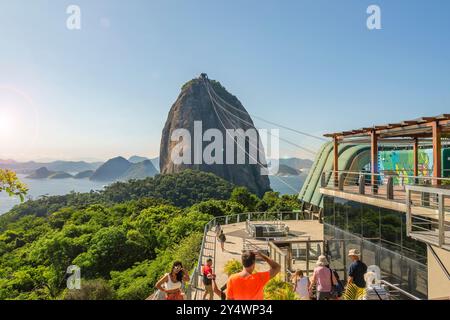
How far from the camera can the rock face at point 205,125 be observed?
116312 millimetres

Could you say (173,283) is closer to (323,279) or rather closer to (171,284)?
(171,284)

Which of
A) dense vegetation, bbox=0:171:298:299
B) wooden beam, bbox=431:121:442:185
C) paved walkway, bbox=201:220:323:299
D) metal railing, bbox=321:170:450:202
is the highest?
wooden beam, bbox=431:121:442:185

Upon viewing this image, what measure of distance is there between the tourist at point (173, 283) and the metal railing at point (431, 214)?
16.5 feet

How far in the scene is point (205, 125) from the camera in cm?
12438

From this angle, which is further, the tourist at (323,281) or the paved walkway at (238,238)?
the paved walkway at (238,238)

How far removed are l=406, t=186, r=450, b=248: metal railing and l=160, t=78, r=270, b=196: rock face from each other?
331 ft

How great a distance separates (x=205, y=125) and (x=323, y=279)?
11954cm

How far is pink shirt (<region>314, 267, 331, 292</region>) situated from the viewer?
6.08 metres

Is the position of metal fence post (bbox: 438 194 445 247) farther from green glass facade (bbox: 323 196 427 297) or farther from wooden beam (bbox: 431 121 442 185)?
wooden beam (bbox: 431 121 442 185)

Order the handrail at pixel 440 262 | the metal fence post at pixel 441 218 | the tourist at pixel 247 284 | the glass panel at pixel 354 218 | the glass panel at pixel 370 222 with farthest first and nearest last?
the glass panel at pixel 354 218, the glass panel at pixel 370 222, the handrail at pixel 440 262, the metal fence post at pixel 441 218, the tourist at pixel 247 284

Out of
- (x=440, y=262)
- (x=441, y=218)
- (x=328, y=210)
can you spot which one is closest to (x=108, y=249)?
(x=328, y=210)

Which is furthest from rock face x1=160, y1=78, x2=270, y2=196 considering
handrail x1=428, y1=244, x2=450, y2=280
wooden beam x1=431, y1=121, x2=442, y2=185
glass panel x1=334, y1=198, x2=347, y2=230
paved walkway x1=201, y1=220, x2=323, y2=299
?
handrail x1=428, y1=244, x2=450, y2=280

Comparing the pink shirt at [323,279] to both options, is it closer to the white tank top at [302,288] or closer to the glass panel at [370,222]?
the white tank top at [302,288]

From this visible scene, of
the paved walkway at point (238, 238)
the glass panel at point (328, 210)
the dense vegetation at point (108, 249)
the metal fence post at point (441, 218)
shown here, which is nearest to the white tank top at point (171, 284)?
the metal fence post at point (441, 218)
